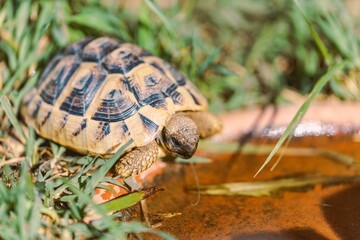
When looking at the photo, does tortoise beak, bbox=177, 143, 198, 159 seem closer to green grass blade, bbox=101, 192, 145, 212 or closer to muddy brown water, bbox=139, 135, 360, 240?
muddy brown water, bbox=139, 135, 360, 240

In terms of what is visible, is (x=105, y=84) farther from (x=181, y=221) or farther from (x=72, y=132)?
(x=181, y=221)

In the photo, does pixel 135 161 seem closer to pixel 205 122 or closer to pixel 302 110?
pixel 205 122

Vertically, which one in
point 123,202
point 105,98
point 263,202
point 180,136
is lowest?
point 263,202

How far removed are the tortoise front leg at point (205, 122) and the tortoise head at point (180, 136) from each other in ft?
0.71

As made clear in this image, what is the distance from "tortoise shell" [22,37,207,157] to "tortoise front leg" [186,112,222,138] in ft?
0.17

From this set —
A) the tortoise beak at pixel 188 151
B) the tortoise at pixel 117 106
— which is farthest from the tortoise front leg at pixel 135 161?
the tortoise beak at pixel 188 151

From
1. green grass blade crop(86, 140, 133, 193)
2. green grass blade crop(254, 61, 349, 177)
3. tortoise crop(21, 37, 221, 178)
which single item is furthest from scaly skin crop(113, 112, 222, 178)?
green grass blade crop(254, 61, 349, 177)

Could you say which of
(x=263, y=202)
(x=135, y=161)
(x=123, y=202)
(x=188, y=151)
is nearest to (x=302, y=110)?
(x=263, y=202)

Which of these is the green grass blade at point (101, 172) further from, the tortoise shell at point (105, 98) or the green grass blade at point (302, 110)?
the green grass blade at point (302, 110)

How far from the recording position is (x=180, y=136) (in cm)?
259

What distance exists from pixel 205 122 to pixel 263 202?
0.59 metres

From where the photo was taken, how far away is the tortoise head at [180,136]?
2579 mm

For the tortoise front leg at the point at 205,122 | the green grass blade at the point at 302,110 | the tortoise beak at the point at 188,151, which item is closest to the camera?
the green grass blade at the point at 302,110

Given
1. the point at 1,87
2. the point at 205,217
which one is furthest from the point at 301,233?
the point at 1,87
